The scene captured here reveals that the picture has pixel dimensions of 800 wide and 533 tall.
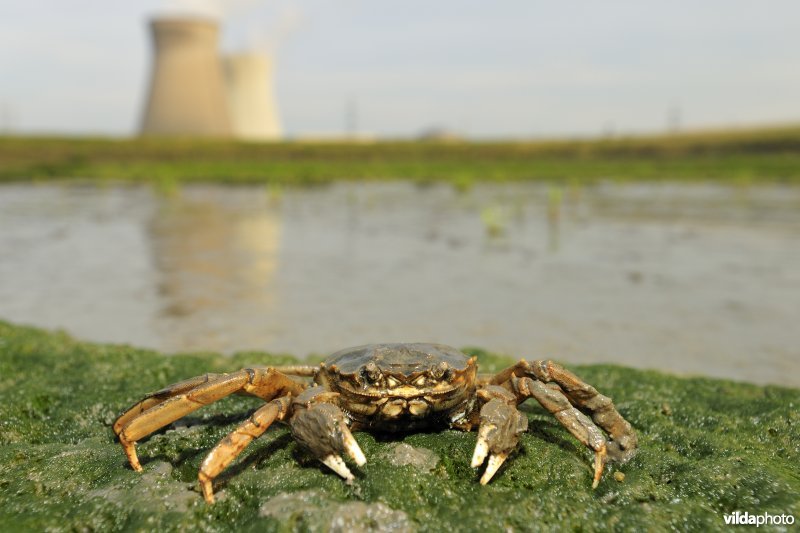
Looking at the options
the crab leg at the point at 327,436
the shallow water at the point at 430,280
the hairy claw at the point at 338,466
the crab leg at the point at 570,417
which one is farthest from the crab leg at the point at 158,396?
the shallow water at the point at 430,280

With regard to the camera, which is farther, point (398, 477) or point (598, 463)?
point (598, 463)

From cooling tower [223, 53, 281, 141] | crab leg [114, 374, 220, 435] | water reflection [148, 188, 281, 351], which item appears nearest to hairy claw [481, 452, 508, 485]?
crab leg [114, 374, 220, 435]

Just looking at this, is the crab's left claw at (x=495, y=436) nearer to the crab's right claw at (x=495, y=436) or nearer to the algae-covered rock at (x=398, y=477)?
the crab's right claw at (x=495, y=436)

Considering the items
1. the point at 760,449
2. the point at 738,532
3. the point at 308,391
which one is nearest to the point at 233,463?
the point at 308,391

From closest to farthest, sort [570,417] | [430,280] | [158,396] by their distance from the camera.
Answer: [570,417], [158,396], [430,280]

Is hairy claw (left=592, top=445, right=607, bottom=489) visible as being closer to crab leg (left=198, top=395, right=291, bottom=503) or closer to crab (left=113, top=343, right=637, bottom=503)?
crab (left=113, top=343, right=637, bottom=503)

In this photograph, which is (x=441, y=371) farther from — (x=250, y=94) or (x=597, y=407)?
(x=250, y=94)

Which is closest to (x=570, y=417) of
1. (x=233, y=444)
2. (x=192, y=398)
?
(x=233, y=444)

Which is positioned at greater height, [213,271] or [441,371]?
[441,371]
